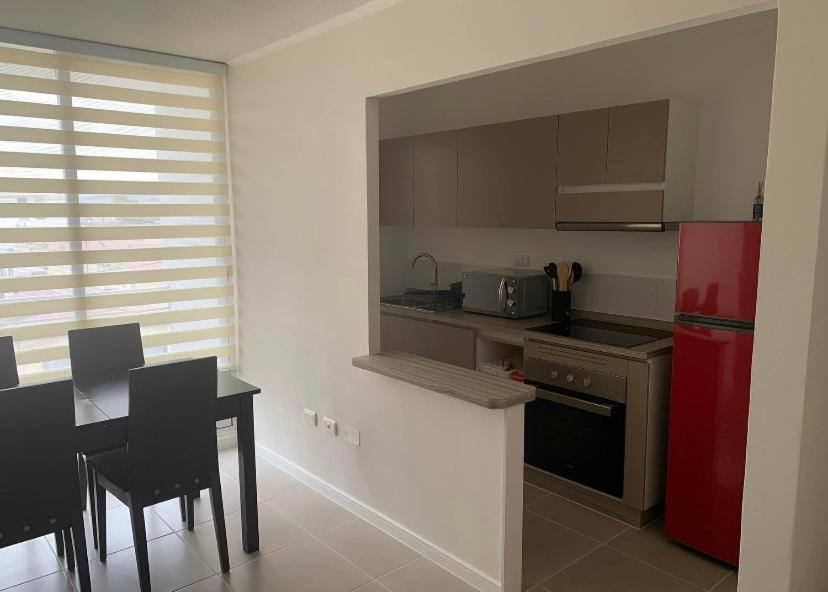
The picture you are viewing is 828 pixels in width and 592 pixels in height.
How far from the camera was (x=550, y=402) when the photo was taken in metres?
3.58

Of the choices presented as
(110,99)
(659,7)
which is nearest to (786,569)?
(659,7)

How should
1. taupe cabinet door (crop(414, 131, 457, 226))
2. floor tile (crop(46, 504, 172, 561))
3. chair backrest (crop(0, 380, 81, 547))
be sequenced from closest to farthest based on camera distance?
chair backrest (crop(0, 380, 81, 547)) → floor tile (crop(46, 504, 172, 561)) → taupe cabinet door (crop(414, 131, 457, 226))

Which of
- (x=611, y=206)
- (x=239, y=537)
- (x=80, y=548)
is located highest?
(x=611, y=206)

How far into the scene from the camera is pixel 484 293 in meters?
4.23

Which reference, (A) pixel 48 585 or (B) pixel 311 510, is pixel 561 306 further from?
(A) pixel 48 585

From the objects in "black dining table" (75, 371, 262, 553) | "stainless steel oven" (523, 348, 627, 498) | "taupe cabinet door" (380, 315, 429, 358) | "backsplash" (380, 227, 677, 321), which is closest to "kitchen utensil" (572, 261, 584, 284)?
"backsplash" (380, 227, 677, 321)

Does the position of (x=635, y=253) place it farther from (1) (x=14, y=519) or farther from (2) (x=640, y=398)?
(1) (x=14, y=519)

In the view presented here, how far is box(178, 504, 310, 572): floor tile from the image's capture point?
3053mm

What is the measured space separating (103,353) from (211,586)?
4.69ft

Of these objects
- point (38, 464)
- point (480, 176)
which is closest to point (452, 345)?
point (480, 176)

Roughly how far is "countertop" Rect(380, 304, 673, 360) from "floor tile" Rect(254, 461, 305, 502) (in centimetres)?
135

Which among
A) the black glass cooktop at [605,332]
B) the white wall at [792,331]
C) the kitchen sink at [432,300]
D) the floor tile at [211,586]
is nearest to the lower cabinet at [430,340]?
the kitchen sink at [432,300]

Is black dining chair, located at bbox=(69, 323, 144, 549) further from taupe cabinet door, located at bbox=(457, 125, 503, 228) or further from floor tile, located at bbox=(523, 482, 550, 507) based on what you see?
floor tile, located at bbox=(523, 482, 550, 507)

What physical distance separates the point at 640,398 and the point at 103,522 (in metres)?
2.68
